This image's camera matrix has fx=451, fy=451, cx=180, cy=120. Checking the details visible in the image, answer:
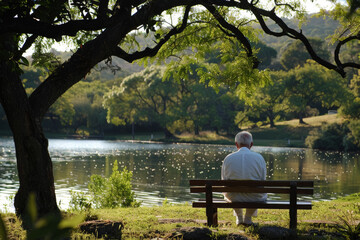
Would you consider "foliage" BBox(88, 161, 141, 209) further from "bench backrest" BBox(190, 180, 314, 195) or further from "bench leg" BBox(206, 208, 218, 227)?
"bench backrest" BBox(190, 180, 314, 195)

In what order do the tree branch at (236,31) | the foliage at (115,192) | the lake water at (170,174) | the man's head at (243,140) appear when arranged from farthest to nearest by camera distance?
the lake water at (170,174) < the foliage at (115,192) < the tree branch at (236,31) < the man's head at (243,140)

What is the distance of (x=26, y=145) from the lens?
685 centimetres

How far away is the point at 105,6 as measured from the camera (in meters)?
7.32

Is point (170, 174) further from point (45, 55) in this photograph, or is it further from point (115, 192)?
point (45, 55)

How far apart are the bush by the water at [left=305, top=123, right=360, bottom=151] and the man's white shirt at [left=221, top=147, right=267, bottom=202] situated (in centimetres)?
4014

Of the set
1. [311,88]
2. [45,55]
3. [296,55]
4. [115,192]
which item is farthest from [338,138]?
[45,55]

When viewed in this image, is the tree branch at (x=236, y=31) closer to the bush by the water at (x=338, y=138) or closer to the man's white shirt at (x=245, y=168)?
the man's white shirt at (x=245, y=168)

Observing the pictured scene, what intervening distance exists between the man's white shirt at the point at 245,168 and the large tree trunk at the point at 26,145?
2732 millimetres

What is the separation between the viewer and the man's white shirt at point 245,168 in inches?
259

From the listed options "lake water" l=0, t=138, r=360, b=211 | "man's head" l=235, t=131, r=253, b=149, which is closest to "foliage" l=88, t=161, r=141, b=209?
"lake water" l=0, t=138, r=360, b=211

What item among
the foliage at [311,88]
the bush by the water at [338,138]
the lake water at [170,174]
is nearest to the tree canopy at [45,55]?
the lake water at [170,174]

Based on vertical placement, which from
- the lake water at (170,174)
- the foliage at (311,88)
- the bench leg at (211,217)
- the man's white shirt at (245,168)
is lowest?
the lake water at (170,174)

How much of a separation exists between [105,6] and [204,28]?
3.81m

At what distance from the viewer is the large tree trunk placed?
22.2 feet
